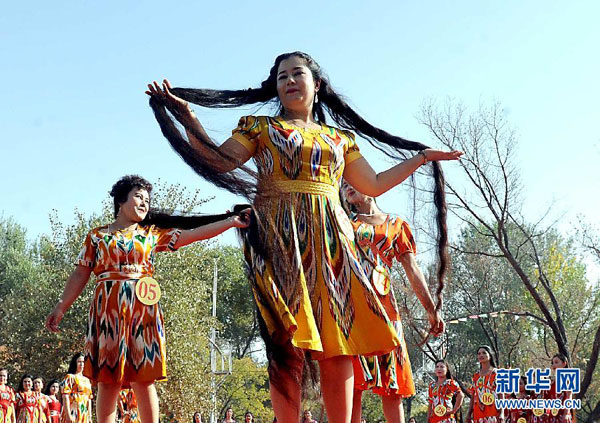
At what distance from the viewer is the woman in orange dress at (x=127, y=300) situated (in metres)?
4.98

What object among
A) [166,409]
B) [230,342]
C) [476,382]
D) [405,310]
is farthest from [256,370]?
[405,310]

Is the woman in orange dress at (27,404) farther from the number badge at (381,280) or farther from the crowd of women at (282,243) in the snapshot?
Answer: the number badge at (381,280)

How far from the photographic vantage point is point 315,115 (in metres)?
4.28

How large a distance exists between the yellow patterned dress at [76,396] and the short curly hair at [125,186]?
7.46 meters

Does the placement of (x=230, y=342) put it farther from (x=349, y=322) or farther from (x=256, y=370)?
(x=349, y=322)

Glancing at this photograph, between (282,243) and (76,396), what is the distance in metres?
9.68

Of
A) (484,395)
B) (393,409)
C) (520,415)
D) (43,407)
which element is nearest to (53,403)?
(43,407)

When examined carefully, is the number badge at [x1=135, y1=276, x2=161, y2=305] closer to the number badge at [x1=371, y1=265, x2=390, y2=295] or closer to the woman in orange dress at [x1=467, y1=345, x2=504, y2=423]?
the number badge at [x1=371, y1=265, x2=390, y2=295]

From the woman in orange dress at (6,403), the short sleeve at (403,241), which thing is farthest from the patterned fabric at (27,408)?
the short sleeve at (403,241)

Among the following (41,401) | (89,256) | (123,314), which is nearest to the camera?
(123,314)

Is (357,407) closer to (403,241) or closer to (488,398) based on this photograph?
(403,241)

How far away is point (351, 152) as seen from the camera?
13.3 feet

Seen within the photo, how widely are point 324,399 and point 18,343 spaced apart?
20.1m

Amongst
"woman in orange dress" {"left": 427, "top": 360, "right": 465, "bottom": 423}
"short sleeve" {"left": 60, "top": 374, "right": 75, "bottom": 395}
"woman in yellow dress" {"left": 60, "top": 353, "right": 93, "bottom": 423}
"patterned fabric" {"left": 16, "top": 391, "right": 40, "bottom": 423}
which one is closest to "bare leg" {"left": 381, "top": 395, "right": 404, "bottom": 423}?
"woman in orange dress" {"left": 427, "top": 360, "right": 465, "bottom": 423}
